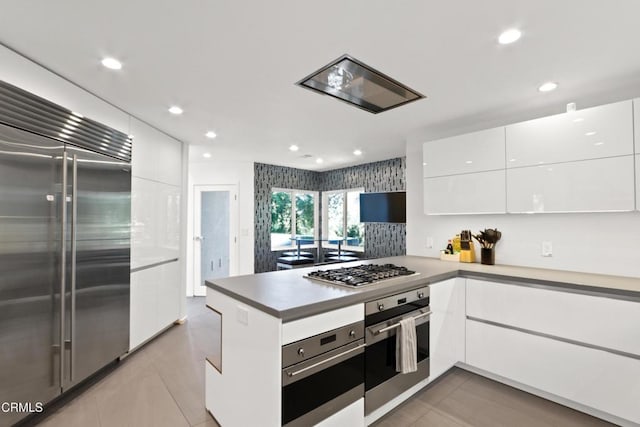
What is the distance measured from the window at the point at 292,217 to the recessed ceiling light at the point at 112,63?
380 centimetres

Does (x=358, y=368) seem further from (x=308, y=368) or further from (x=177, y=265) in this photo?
(x=177, y=265)

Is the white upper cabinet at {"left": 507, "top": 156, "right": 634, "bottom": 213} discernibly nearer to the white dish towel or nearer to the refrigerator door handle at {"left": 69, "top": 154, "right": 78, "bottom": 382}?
the white dish towel

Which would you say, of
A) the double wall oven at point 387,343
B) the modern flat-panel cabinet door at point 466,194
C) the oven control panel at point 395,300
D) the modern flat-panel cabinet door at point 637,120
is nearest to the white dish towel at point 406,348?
the double wall oven at point 387,343

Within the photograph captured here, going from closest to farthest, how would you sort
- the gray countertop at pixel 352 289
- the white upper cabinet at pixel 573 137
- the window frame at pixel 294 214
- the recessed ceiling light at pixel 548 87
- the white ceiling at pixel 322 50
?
the white ceiling at pixel 322 50 < the gray countertop at pixel 352 289 < the white upper cabinet at pixel 573 137 < the recessed ceiling light at pixel 548 87 < the window frame at pixel 294 214

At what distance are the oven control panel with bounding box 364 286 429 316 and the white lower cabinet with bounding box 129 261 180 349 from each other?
2401mm

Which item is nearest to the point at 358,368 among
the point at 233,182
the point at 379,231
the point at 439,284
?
the point at 439,284

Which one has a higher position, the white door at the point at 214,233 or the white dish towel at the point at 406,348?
the white door at the point at 214,233

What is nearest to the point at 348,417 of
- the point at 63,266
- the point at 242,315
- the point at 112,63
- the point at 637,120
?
the point at 242,315

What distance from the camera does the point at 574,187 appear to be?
2311mm

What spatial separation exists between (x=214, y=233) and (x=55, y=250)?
133 inches

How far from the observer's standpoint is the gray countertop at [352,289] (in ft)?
5.06

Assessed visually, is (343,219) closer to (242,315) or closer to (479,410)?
(479,410)

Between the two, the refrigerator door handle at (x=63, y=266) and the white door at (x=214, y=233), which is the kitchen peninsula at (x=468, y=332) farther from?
the white door at (x=214, y=233)

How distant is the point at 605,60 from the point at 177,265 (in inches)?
173
